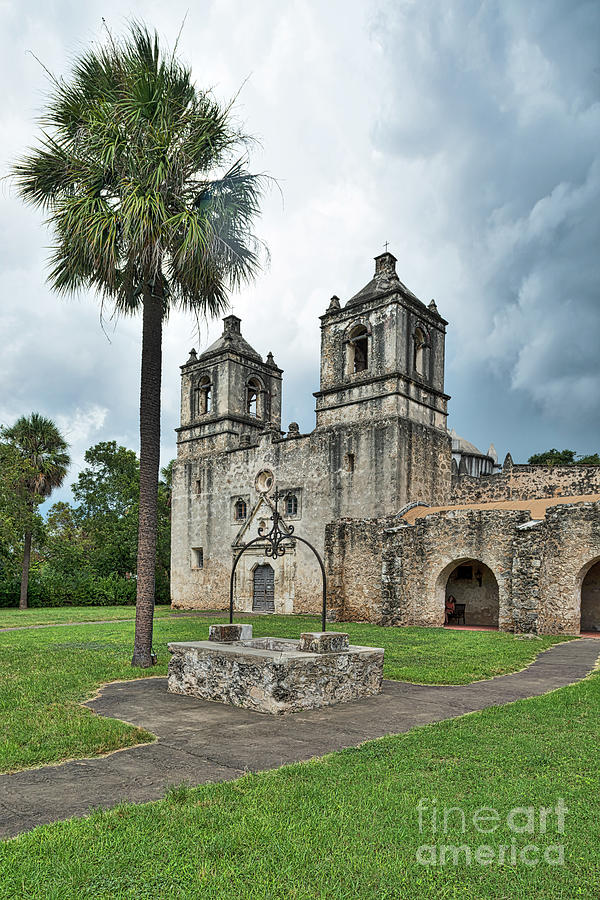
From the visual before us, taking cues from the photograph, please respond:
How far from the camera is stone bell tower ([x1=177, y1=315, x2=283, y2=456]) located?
106 feet

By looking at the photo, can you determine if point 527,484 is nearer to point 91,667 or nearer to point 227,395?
point 227,395

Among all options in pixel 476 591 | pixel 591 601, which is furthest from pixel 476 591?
pixel 591 601

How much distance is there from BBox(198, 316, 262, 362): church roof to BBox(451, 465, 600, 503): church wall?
42.7 feet

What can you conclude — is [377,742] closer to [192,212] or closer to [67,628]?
[192,212]

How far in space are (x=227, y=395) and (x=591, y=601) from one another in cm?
1919

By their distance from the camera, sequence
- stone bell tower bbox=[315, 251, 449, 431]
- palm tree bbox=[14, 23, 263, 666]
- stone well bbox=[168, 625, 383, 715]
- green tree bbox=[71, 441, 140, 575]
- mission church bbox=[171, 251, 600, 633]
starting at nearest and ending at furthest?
stone well bbox=[168, 625, 383, 715] → palm tree bbox=[14, 23, 263, 666] → mission church bbox=[171, 251, 600, 633] → stone bell tower bbox=[315, 251, 449, 431] → green tree bbox=[71, 441, 140, 575]

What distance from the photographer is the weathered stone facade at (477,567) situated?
56.9 feet

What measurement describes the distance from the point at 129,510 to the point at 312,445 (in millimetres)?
19686

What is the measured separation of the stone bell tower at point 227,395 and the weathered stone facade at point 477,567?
1139 cm

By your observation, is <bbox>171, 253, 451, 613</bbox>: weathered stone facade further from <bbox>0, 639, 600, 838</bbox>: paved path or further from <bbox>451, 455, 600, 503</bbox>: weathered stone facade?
<bbox>0, 639, 600, 838</bbox>: paved path

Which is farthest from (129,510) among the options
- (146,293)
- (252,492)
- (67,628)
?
(146,293)

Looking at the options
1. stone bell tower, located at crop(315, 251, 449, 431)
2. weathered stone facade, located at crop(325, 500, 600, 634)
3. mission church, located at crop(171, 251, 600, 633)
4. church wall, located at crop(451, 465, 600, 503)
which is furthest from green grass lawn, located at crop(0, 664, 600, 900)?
church wall, located at crop(451, 465, 600, 503)

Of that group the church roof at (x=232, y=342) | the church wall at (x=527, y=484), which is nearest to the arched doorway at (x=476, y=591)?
the church wall at (x=527, y=484)

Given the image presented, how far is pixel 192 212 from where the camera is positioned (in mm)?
10977
